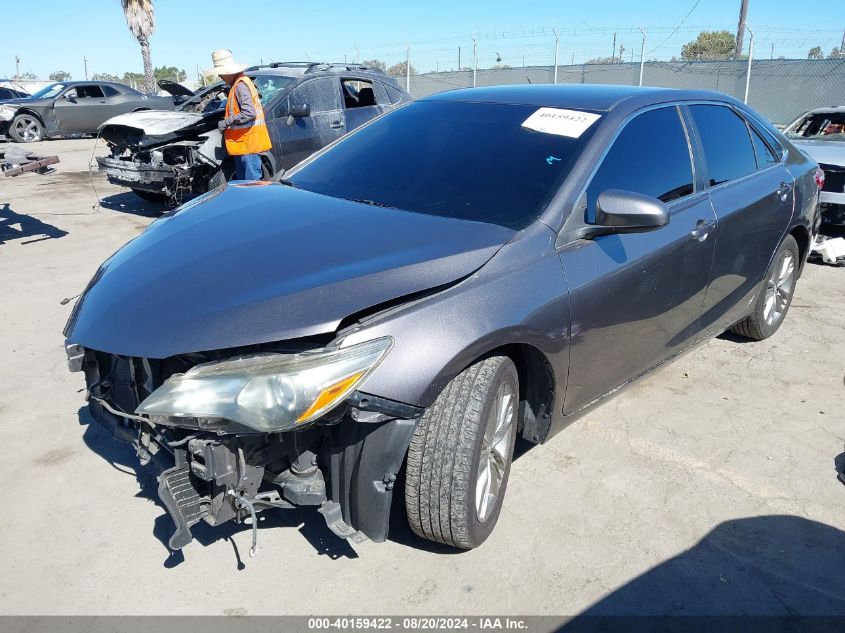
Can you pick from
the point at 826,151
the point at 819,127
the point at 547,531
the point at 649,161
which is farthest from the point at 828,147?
the point at 547,531

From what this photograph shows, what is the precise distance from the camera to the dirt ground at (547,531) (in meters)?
2.58

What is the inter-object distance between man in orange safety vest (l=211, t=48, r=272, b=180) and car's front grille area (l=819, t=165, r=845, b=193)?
19.5 ft

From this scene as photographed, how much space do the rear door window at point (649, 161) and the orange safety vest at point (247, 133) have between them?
5116mm

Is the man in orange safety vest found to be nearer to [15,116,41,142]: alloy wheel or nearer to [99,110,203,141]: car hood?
[99,110,203,141]: car hood

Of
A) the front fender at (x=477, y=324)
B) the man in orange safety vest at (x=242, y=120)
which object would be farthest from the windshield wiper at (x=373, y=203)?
the man in orange safety vest at (x=242, y=120)

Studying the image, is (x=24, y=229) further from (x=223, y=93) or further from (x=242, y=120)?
(x=223, y=93)

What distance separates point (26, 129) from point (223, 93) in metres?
11.1

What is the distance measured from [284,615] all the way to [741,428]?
2.63 metres

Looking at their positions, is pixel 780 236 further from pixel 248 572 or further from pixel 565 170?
pixel 248 572

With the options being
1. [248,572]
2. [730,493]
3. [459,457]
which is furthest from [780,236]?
[248,572]

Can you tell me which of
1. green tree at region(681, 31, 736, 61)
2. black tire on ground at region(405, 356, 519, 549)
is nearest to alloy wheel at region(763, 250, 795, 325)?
black tire on ground at region(405, 356, 519, 549)

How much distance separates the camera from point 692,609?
2.55 m

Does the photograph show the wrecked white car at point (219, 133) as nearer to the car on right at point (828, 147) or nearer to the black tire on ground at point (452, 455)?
the car on right at point (828, 147)

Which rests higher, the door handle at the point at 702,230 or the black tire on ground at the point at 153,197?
the door handle at the point at 702,230
